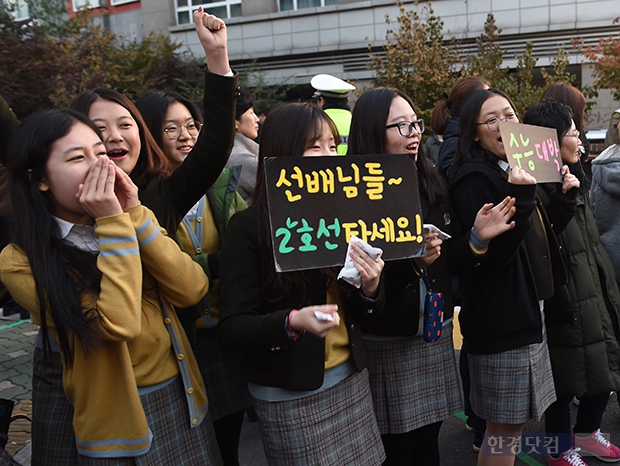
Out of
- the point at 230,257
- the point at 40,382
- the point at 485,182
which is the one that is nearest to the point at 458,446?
the point at 485,182

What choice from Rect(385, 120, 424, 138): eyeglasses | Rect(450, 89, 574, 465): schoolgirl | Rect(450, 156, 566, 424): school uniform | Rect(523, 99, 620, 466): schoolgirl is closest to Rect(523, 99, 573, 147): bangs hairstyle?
Rect(523, 99, 620, 466): schoolgirl

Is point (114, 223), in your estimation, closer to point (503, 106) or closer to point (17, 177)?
point (17, 177)

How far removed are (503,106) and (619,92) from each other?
349 inches

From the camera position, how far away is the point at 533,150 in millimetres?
2531

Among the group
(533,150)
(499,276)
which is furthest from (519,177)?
(499,276)

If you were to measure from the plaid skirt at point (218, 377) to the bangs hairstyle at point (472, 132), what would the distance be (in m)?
1.37

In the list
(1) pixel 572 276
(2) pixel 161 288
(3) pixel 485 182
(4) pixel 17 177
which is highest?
(4) pixel 17 177

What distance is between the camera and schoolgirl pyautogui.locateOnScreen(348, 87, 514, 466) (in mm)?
2359

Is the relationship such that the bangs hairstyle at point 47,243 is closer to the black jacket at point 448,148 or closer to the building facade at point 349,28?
the black jacket at point 448,148

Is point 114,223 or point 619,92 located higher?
point 619,92

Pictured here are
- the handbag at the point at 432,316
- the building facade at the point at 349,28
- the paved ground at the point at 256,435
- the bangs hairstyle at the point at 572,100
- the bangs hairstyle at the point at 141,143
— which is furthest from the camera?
the building facade at the point at 349,28

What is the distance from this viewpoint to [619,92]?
10.1 m

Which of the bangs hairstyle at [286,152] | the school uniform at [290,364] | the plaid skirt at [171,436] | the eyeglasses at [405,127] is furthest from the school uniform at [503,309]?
the plaid skirt at [171,436]

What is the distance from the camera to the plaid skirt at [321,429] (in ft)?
6.32
